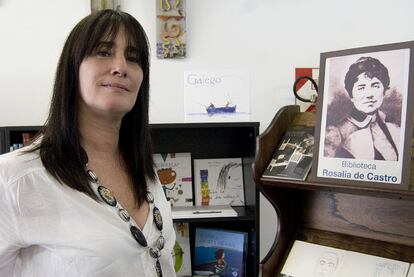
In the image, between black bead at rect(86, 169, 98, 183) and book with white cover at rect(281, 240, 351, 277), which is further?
book with white cover at rect(281, 240, 351, 277)

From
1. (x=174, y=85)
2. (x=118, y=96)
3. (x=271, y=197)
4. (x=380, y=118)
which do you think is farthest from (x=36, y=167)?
(x=174, y=85)

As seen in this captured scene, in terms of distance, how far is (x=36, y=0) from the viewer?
1.81 m

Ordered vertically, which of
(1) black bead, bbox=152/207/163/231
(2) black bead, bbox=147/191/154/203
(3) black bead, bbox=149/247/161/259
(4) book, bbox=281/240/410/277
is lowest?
(4) book, bbox=281/240/410/277

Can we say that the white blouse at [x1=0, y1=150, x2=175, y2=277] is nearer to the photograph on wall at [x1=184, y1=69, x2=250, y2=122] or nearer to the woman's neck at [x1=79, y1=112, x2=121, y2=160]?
the woman's neck at [x1=79, y1=112, x2=121, y2=160]

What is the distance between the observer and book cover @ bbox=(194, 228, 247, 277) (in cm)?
168

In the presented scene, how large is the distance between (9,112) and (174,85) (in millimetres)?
799

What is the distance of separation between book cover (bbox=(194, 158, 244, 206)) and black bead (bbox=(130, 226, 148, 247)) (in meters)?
0.93

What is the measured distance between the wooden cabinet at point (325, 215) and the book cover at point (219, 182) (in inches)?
21.2

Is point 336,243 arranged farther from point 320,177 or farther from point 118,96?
point 118,96

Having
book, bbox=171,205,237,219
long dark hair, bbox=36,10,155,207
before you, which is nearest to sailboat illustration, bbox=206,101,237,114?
book, bbox=171,205,237,219

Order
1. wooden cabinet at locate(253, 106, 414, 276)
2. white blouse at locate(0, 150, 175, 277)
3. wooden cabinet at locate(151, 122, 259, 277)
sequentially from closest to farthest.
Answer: white blouse at locate(0, 150, 175, 277) → wooden cabinet at locate(253, 106, 414, 276) → wooden cabinet at locate(151, 122, 259, 277)

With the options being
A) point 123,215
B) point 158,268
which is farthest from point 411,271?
point 123,215

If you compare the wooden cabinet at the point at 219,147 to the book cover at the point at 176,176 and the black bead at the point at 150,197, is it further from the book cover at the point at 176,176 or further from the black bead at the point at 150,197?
the black bead at the point at 150,197

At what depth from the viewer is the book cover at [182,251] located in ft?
5.93
